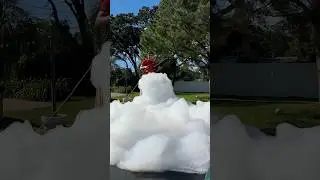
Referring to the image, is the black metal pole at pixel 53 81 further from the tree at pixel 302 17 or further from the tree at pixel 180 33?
the tree at pixel 180 33

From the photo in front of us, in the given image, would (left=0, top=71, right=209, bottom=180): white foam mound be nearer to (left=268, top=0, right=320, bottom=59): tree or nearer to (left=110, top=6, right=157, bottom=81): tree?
(left=268, top=0, right=320, bottom=59): tree

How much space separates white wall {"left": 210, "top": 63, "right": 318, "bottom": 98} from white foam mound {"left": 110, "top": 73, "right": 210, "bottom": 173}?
8.20ft

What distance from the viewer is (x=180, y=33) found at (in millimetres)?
11297

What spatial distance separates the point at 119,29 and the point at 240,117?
1861cm

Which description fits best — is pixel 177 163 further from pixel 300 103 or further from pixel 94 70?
pixel 300 103

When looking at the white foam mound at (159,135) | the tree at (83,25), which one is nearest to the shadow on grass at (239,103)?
the tree at (83,25)

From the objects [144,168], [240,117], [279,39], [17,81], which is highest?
[279,39]

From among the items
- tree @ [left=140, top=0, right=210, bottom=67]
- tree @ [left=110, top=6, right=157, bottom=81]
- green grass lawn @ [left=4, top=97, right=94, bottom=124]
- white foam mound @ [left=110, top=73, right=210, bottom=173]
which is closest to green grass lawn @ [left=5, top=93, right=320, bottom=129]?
green grass lawn @ [left=4, top=97, right=94, bottom=124]

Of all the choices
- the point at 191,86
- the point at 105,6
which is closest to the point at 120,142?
the point at 105,6

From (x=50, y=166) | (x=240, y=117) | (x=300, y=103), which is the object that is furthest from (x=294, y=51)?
(x=50, y=166)

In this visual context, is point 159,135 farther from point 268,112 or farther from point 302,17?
point 302,17

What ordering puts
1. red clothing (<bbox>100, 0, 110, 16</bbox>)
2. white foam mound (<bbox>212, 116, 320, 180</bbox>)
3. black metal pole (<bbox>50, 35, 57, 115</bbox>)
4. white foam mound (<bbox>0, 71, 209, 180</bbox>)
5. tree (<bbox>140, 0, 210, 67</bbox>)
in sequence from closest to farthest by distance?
white foam mound (<bbox>212, 116, 320, 180</bbox>), white foam mound (<bbox>0, 71, 209, 180</bbox>), black metal pole (<bbox>50, 35, 57, 115</bbox>), red clothing (<bbox>100, 0, 110, 16</bbox>), tree (<bbox>140, 0, 210, 67</bbox>)

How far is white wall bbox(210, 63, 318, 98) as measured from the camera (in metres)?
2.94

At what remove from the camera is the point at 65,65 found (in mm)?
3242
